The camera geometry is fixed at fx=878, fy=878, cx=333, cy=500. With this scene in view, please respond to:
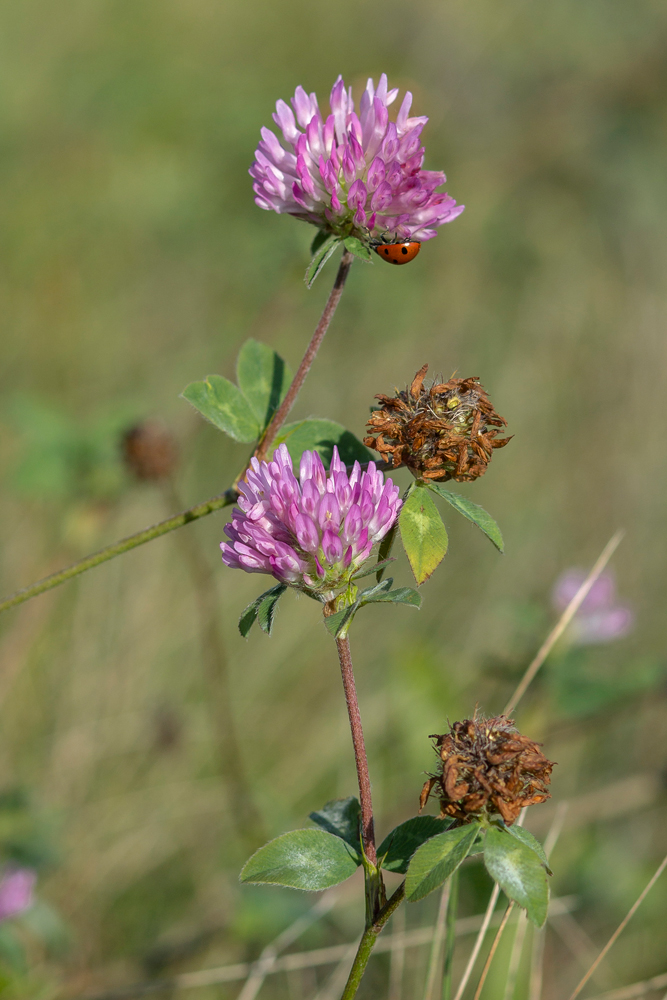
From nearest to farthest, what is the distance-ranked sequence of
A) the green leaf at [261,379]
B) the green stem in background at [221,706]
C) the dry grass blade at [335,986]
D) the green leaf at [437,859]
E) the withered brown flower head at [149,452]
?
the green leaf at [437,859] → the green leaf at [261,379] → the dry grass blade at [335,986] → the withered brown flower head at [149,452] → the green stem in background at [221,706]

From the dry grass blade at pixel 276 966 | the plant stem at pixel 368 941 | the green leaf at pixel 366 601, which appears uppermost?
the green leaf at pixel 366 601

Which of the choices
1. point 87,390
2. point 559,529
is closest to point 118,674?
point 87,390

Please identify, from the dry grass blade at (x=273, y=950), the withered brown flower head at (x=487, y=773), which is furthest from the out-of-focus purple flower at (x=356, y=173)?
the dry grass blade at (x=273, y=950)

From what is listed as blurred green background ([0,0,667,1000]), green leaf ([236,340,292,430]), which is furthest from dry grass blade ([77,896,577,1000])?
green leaf ([236,340,292,430])

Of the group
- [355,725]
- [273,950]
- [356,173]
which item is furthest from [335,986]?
[356,173]

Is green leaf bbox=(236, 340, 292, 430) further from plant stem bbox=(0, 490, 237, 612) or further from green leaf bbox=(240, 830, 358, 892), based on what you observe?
green leaf bbox=(240, 830, 358, 892)

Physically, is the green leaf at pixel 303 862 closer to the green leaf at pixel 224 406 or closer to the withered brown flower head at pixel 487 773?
the withered brown flower head at pixel 487 773

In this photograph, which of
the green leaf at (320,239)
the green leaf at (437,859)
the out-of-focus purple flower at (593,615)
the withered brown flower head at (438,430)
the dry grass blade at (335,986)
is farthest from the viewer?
the out-of-focus purple flower at (593,615)
